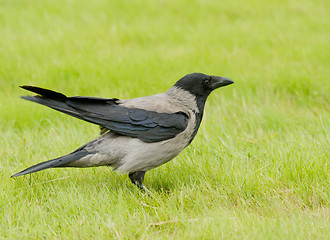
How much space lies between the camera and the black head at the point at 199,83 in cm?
446

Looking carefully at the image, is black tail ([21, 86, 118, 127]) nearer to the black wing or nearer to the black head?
the black wing

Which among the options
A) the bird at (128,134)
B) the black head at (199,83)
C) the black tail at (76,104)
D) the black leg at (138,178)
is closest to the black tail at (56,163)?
the bird at (128,134)

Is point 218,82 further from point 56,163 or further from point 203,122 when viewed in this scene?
point 56,163

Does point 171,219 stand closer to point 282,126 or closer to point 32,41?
point 282,126

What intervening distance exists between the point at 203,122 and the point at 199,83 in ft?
3.98

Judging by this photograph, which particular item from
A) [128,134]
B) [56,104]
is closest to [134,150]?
[128,134]

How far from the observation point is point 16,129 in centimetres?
568

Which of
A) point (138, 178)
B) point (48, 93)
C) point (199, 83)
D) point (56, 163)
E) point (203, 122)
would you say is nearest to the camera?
point (48, 93)

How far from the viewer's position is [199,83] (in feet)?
14.7

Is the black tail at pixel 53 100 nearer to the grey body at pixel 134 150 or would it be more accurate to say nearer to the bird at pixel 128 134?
the bird at pixel 128 134

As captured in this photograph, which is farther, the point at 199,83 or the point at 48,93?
the point at 199,83

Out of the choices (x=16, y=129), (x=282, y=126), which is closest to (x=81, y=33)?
(x=16, y=129)

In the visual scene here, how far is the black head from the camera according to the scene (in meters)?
4.46

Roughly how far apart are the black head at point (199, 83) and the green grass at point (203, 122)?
0.67m
